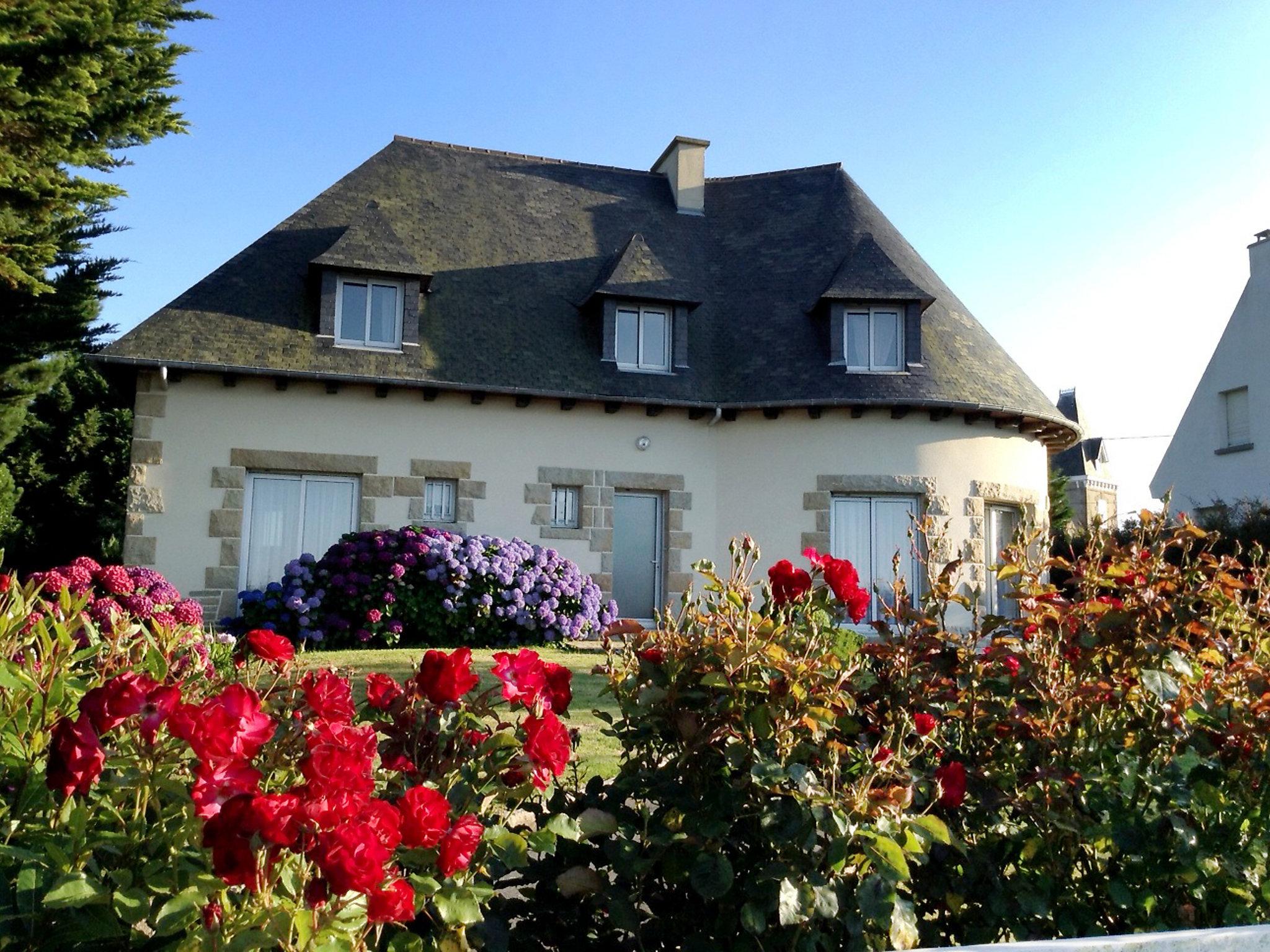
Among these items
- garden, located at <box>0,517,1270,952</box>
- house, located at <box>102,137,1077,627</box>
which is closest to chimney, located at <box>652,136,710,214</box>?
house, located at <box>102,137,1077,627</box>

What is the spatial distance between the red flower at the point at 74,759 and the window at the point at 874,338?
39.6 ft

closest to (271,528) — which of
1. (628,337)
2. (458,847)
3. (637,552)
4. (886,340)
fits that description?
(637,552)

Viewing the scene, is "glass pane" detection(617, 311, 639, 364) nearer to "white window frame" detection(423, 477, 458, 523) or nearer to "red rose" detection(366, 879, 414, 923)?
"white window frame" detection(423, 477, 458, 523)

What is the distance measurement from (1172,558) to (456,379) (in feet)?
33.8

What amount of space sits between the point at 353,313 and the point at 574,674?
585 cm

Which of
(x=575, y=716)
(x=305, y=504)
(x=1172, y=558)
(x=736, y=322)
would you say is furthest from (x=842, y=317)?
(x=575, y=716)

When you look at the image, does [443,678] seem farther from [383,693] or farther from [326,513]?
[326,513]

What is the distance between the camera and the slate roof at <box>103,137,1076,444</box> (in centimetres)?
1199

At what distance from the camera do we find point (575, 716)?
6.65 m

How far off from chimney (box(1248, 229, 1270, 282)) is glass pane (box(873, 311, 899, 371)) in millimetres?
11987

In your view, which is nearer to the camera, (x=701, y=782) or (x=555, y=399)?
(x=701, y=782)

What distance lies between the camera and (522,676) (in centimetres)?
226

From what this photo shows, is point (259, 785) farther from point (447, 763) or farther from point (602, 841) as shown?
point (602, 841)

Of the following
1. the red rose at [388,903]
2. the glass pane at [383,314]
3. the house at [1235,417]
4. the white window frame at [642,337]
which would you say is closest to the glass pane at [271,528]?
the glass pane at [383,314]
